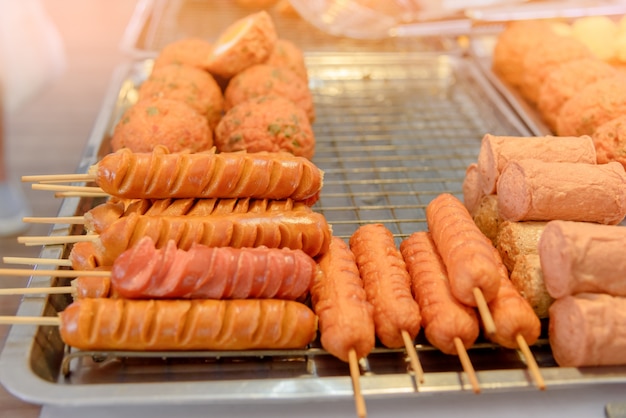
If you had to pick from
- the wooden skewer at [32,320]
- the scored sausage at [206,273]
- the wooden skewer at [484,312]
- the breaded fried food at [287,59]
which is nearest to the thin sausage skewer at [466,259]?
the wooden skewer at [484,312]

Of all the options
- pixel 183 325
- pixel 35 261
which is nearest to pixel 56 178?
pixel 35 261

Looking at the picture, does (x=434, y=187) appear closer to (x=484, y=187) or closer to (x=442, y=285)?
(x=484, y=187)

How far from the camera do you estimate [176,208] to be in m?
2.43

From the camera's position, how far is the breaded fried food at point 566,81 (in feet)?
11.7

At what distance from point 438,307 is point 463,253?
247 millimetres

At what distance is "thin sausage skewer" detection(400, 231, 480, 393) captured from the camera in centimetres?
210

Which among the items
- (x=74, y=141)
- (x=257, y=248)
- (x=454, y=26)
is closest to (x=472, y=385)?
(x=257, y=248)

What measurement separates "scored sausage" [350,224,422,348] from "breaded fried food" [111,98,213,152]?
3.62 feet

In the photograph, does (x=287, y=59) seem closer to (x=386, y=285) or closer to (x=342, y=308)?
(x=386, y=285)

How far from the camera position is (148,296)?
6.83 feet

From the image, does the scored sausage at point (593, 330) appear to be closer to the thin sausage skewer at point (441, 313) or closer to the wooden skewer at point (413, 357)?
the thin sausage skewer at point (441, 313)

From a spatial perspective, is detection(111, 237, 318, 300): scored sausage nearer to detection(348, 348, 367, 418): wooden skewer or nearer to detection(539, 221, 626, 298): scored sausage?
detection(348, 348, 367, 418): wooden skewer

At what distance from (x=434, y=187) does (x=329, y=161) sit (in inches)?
29.0

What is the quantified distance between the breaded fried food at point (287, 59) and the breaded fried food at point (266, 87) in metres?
0.15
